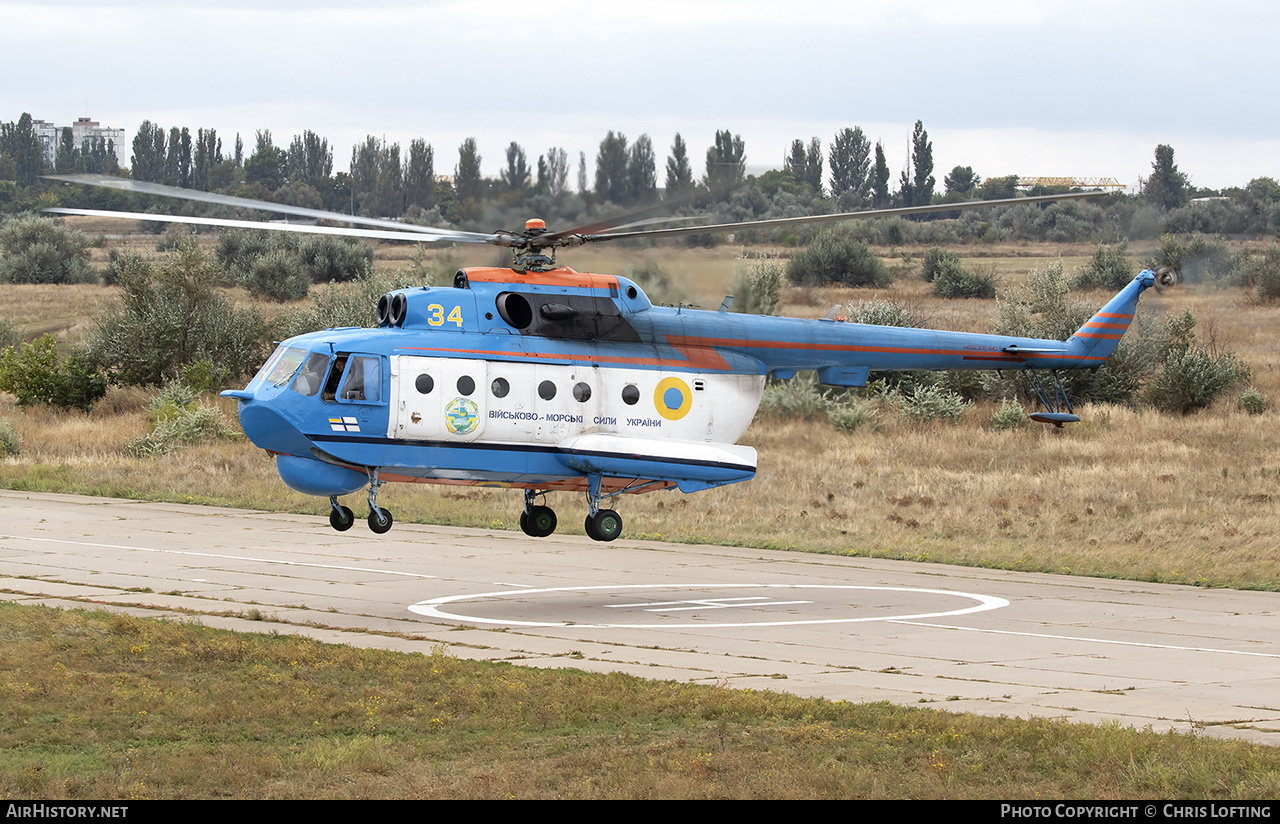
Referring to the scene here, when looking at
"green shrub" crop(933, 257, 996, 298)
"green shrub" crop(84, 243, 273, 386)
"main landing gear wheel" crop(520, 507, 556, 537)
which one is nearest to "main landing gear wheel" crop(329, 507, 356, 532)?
"main landing gear wheel" crop(520, 507, 556, 537)

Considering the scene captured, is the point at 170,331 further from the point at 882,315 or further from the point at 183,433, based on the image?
the point at 882,315

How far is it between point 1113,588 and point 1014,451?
1597 centimetres

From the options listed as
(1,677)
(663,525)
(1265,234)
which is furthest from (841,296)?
(1,677)

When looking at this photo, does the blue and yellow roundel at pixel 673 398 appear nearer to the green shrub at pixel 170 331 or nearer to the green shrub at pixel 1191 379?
the green shrub at pixel 1191 379

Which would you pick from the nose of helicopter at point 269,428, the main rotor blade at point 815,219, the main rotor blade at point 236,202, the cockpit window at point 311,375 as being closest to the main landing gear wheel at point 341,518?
the nose of helicopter at point 269,428

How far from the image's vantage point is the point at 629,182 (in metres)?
16.7

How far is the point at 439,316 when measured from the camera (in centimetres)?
1870

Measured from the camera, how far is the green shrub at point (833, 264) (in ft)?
217

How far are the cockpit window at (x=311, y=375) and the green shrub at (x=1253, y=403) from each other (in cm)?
3451

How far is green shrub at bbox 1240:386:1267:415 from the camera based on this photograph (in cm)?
4244

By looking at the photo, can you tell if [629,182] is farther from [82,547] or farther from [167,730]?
[82,547]

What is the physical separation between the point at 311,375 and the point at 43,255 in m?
82.7

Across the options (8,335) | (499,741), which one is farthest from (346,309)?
(499,741)

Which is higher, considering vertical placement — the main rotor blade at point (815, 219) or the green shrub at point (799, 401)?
the main rotor blade at point (815, 219)
